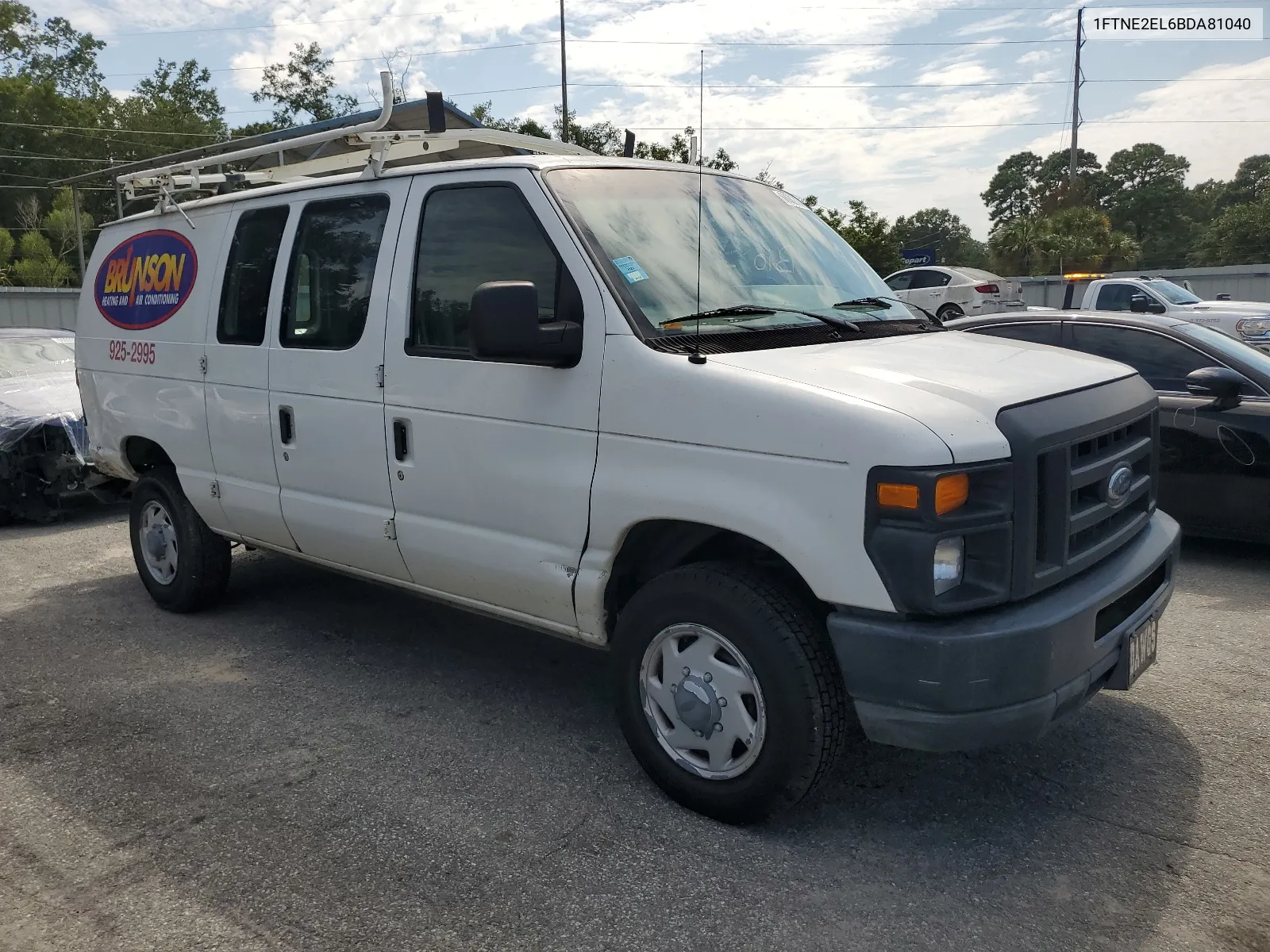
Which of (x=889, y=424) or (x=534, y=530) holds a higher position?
(x=889, y=424)

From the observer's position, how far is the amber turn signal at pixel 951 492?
9.00 ft

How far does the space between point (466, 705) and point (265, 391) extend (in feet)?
5.67

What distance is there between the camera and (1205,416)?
6.12 m

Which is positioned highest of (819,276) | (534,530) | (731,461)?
(819,276)

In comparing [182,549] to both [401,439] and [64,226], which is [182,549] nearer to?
[401,439]

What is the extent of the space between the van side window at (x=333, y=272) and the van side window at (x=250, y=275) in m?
0.19

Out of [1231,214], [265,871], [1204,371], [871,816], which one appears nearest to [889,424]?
[871,816]

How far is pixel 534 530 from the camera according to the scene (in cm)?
371

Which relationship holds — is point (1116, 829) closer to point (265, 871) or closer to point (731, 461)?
point (731, 461)

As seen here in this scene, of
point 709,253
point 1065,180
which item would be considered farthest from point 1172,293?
point 1065,180

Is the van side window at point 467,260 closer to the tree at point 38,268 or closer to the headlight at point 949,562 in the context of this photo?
the headlight at point 949,562

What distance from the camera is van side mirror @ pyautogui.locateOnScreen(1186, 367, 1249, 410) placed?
5855mm

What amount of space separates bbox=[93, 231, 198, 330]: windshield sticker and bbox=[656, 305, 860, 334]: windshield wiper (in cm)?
308

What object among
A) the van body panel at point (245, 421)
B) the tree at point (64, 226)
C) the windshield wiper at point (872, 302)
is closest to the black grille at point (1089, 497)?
the windshield wiper at point (872, 302)
